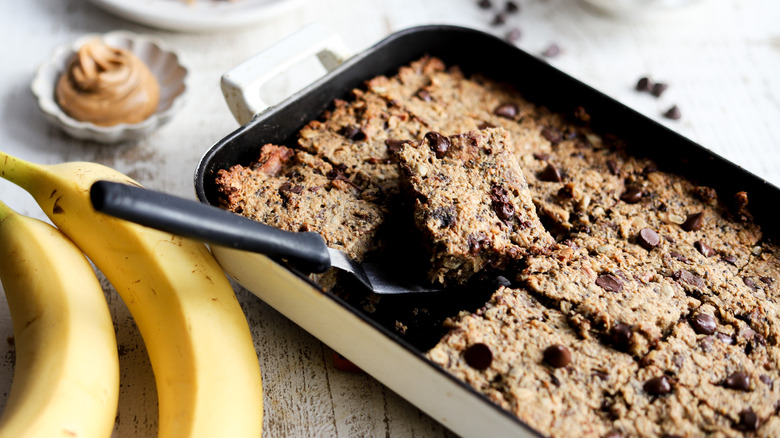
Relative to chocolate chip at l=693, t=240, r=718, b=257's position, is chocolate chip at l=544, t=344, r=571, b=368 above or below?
below

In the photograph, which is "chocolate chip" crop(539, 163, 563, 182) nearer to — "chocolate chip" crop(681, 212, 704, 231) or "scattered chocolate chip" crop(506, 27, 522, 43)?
"chocolate chip" crop(681, 212, 704, 231)

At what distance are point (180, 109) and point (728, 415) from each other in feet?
8.16

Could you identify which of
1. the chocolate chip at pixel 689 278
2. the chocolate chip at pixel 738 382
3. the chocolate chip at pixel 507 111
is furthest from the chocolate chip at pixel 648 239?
the chocolate chip at pixel 507 111

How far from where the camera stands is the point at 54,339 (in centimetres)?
176

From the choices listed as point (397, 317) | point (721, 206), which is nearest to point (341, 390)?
point (397, 317)

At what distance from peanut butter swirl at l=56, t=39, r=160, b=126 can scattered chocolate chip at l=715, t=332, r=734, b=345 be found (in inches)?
97.3

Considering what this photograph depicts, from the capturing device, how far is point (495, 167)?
2.13 m

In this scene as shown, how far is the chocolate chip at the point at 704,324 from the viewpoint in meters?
1.88

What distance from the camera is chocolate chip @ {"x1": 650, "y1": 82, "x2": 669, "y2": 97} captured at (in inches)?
125

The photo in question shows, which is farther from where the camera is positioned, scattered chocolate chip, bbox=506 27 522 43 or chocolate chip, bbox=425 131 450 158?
scattered chocolate chip, bbox=506 27 522 43

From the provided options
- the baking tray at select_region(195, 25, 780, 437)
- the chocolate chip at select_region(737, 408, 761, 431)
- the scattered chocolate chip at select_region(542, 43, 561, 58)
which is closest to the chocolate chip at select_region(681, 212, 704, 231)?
the baking tray at select_region(195, 25, 780, 437)

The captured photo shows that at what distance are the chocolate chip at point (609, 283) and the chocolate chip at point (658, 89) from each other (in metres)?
1.60

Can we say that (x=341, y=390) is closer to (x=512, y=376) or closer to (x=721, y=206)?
(x=512, y=376)

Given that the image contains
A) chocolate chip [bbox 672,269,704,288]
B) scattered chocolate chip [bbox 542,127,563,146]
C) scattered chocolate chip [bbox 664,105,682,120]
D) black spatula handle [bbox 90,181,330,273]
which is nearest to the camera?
black spatula handle [bbox 90,181,330,273]
